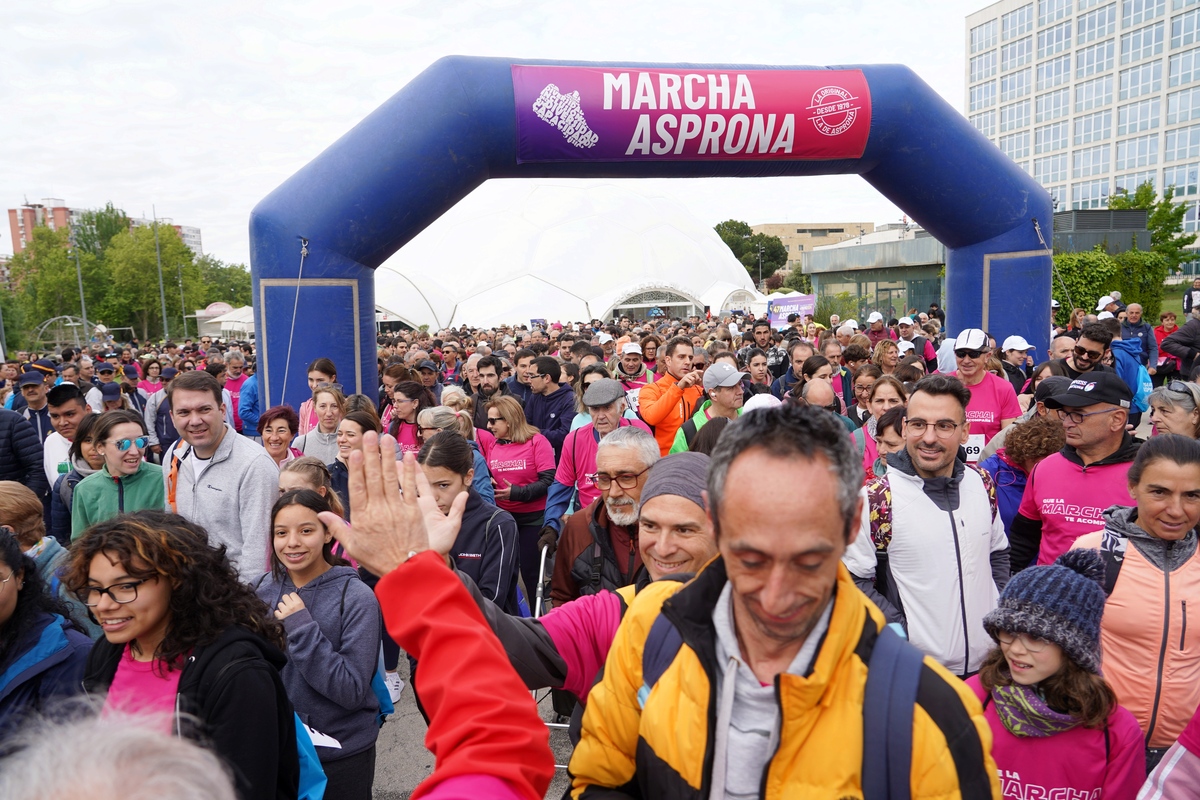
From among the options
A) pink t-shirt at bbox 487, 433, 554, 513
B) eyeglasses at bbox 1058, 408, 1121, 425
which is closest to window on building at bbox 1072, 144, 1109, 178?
pink t-shirt at bbox 487, 433, 554, 513

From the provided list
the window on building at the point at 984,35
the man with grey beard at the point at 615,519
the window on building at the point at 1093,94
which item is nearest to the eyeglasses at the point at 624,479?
the man with grey beard at the point at 615,519

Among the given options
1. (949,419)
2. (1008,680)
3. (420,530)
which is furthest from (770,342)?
(420,530)

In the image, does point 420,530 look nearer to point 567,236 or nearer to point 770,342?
point 770,342

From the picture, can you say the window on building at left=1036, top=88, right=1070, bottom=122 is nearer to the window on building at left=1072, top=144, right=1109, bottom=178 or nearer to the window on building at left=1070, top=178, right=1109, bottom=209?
the window on building at left=1072, top=144, right=1109, bottom=178

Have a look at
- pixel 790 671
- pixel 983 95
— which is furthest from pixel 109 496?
pixel 983 95

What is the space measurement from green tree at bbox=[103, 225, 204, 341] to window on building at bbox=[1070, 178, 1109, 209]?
7189cm

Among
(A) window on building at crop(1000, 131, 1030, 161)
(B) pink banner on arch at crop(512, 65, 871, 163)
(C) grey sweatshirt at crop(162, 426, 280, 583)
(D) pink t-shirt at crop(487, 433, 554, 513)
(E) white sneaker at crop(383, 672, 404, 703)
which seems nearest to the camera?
(C) grey sweatshirt at crop(162, 426, 280, 583)

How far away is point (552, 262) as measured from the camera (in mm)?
50438

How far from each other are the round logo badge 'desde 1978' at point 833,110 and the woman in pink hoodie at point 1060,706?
834 centimetres

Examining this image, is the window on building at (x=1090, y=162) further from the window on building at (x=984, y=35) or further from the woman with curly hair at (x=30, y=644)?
the woman with curly hair at (x=30, y=644)

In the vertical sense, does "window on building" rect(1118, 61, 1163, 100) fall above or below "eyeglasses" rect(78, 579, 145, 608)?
above

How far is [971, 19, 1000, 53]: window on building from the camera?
71.1 m

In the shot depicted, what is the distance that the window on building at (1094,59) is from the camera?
60781 millimetres

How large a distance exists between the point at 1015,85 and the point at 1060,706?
8070cm
